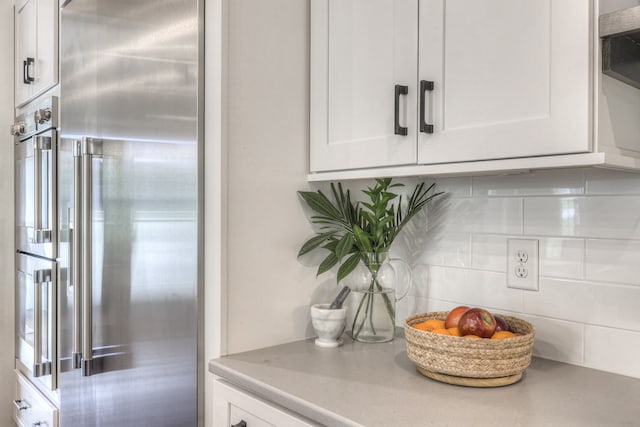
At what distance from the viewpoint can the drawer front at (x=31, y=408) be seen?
209 centimetres

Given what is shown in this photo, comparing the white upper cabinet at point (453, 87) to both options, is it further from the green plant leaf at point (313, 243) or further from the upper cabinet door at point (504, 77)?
the green plant leaf at point (313, 243)

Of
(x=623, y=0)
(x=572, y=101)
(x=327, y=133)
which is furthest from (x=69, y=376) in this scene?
(x=623, y=0)

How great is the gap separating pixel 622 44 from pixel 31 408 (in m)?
2.52

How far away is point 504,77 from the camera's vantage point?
106cm

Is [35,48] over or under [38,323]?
over

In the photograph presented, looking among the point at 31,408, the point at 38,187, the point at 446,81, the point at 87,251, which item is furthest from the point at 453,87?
the point at 31,408

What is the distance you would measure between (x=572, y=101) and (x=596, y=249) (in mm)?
427

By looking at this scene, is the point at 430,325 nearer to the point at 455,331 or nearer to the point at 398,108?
the point at 455,331

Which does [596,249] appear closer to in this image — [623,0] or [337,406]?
[623,0]

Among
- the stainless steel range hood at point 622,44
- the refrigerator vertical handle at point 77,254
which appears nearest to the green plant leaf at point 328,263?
the stainless steel range hood at point 622,44

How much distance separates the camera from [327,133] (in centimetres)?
147

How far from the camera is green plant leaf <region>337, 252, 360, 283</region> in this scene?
1.45 meters

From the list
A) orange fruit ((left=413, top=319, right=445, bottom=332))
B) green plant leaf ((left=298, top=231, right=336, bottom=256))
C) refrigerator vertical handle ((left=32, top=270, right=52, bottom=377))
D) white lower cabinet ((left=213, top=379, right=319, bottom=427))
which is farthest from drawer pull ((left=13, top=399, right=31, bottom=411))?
orange fruit ((left=413, top=319, right=445, bottom=332))

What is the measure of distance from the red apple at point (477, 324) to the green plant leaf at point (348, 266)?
1.24 feet
